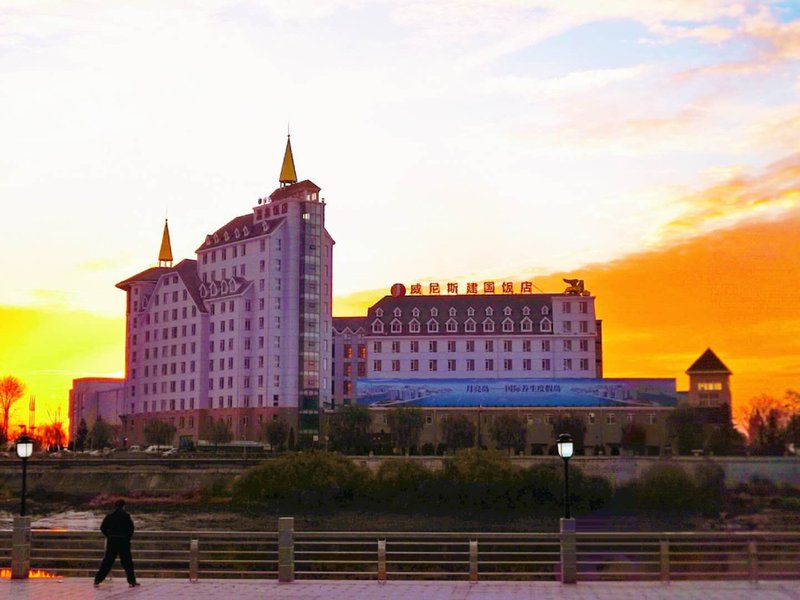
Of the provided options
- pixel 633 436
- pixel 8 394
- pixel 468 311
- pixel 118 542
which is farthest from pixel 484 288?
pixel 118 542

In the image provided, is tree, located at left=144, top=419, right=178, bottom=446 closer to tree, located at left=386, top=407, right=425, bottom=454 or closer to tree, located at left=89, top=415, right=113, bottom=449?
tree, located at left=89, top=415, right=113, bottom=449

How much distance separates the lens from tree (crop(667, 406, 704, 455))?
108438 millimetres

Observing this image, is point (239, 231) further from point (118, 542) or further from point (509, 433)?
point (118, 542)

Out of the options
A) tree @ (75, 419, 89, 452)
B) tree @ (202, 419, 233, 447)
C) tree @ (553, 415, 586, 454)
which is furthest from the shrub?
tree @ (75, 419, 89, 452)

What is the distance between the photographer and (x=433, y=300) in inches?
5842

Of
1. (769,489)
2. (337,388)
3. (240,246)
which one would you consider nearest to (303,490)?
(769,489)

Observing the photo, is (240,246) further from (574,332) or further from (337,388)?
(574,332)

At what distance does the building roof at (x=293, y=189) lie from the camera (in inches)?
5448

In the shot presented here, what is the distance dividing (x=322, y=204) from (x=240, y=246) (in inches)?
471

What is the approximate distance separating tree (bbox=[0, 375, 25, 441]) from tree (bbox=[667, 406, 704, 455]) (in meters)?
100

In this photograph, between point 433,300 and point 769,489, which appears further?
point 433,300

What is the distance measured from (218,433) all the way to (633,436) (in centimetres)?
4919

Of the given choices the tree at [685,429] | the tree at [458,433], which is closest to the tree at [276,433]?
the tree at [458,433]

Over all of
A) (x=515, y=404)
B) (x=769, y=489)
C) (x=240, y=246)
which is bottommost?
(x=769, y=489)
